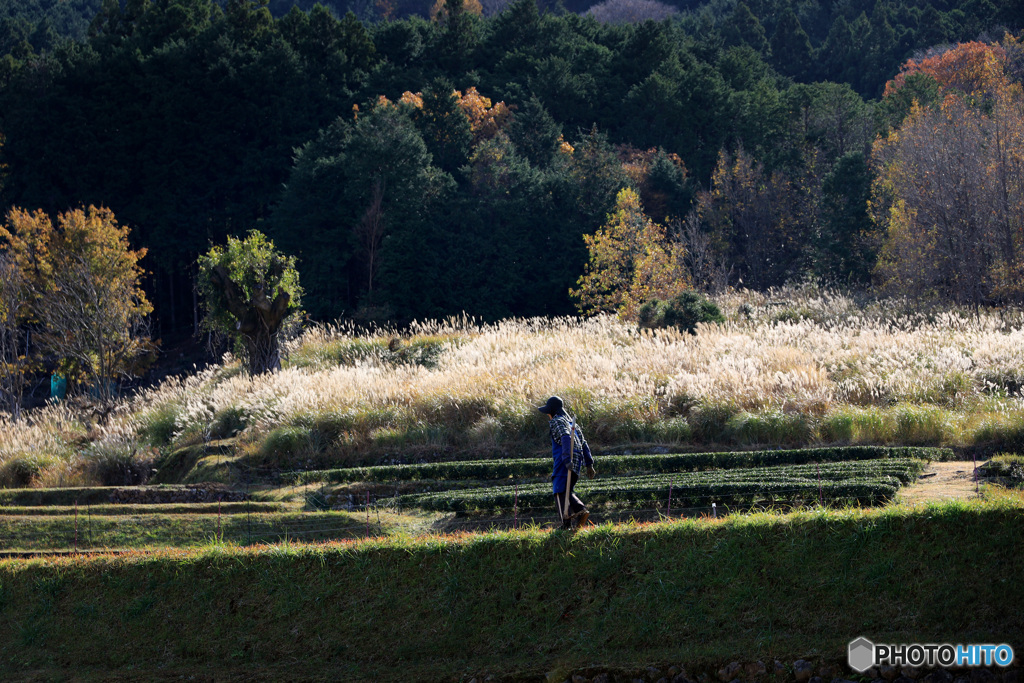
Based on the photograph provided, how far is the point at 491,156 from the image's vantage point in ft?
149

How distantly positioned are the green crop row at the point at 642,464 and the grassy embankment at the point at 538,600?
4438mm

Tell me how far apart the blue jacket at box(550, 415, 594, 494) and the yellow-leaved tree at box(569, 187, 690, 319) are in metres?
22.9

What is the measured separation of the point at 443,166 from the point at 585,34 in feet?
67.7

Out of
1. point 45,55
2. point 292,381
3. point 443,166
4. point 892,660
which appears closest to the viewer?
point 892,660

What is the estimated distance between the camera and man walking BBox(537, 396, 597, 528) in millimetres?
9430

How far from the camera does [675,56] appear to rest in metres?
55.0

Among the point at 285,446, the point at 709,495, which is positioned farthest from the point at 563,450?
the point at 285,446

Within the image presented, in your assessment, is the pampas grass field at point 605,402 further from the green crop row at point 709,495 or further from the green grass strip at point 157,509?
the green crop row at point 709,495

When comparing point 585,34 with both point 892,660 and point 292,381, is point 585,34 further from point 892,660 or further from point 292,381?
point 892,660

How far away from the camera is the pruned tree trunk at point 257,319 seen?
23.0 meters

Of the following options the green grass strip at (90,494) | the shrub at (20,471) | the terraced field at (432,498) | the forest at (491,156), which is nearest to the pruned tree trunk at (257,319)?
the shrub at (20,471)

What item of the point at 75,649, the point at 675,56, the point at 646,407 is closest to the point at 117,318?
the point at 646,407

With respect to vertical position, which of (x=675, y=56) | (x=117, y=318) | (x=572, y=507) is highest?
(x=675, y=56)

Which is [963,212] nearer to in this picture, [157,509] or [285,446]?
[285,446]
